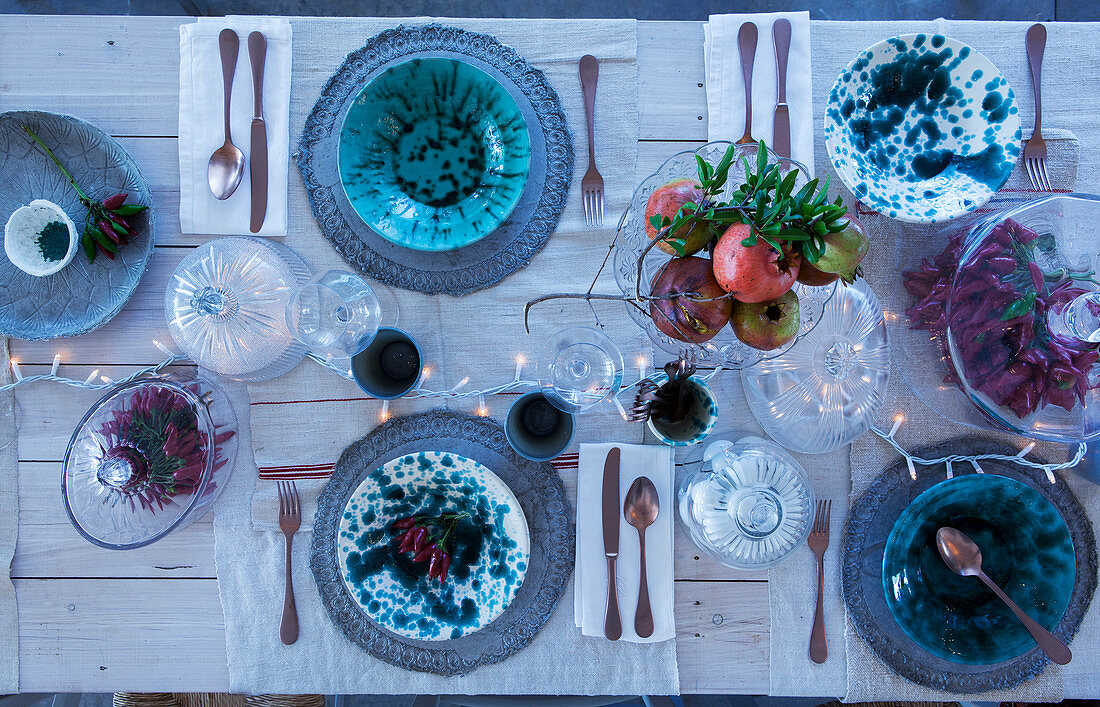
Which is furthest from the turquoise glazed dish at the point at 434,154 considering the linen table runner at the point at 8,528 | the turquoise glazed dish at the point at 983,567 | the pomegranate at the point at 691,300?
the turquoise glazed dish at the point at 983,567

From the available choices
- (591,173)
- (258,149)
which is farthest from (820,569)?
(258,149)

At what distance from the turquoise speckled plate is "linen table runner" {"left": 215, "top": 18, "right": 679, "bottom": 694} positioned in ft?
0.29

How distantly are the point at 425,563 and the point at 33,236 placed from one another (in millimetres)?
740

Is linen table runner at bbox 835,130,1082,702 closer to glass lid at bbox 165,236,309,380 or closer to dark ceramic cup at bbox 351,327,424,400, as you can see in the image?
dark ceramic cup at bbox 351,327,424,400

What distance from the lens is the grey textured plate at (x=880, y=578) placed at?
940 millimetres

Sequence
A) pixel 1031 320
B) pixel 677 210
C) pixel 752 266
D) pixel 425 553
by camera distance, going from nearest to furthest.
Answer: pixel 752 266
pixel 677 210
pixel 1031 320
pixel 425 553

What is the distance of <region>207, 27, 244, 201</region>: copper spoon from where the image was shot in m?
0.95

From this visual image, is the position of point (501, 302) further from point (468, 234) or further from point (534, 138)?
point (534, 138)

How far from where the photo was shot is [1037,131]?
954mm

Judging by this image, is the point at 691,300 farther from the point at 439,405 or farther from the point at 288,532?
the point at 288,532

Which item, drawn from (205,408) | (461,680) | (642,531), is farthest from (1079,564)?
(205,408)

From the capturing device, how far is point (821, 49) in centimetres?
A: 97

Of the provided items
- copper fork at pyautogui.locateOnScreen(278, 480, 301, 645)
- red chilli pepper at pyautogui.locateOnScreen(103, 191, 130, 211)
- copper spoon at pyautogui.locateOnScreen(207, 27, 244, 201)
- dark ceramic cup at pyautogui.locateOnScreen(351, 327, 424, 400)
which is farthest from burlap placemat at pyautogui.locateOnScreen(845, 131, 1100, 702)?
red chilli pepper at pyautogui.locateOnScreen(103, 191, 130, 211)

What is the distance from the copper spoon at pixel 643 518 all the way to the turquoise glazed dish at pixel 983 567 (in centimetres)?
34
